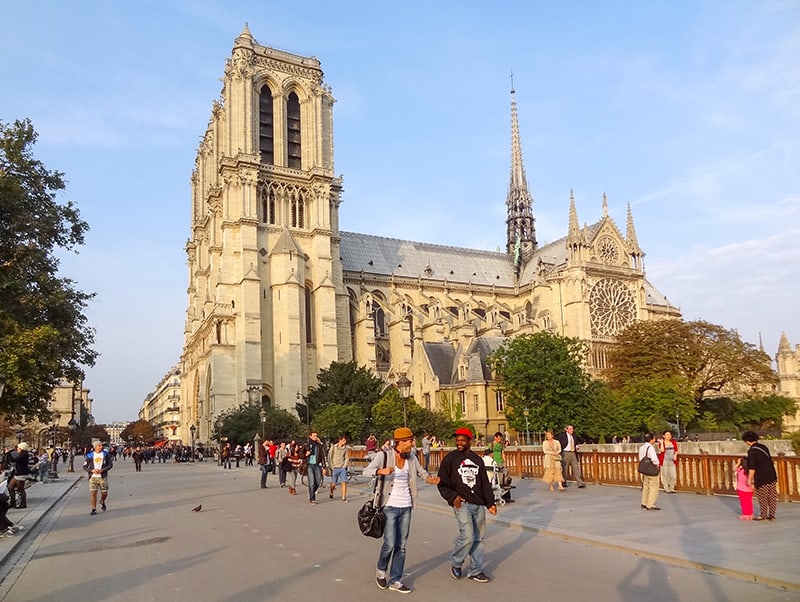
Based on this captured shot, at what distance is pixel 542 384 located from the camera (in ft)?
137

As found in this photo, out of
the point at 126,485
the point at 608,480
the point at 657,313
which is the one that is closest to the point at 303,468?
the point at 126,485

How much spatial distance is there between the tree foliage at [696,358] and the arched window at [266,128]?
35.3 m

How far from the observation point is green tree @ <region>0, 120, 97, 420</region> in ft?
74.0

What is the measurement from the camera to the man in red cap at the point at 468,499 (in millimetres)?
8445

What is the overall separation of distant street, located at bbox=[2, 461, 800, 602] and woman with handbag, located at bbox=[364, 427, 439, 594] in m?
0.26

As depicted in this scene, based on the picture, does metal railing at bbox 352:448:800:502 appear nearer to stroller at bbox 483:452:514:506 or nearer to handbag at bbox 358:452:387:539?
stroller at bbox 483:452:514:506

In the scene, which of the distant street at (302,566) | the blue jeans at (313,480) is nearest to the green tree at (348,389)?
the blue jeans at (313,480)

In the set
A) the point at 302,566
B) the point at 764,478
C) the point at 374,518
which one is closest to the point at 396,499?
the point at 374,518

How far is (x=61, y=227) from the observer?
87.5ft

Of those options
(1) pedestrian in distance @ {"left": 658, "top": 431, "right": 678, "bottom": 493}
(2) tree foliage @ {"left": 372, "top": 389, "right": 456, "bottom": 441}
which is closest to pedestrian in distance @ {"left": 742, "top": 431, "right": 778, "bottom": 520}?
(1) pedestrian in distance @ {"left": 658, "top": 431, "right": 678, "bottom": 493}

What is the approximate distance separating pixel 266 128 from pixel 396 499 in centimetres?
6360

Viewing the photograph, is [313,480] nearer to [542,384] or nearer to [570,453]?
[570,453]

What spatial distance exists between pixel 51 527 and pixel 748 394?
5124 centimetres

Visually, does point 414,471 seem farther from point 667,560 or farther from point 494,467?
point 494,467
